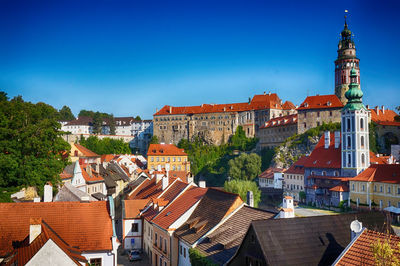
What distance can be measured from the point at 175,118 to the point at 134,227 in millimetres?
96488

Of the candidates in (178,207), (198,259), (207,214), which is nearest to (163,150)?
(178,207)

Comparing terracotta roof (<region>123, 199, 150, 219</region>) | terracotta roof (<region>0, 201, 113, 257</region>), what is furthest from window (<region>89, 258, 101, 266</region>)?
terracotta roof (<region>123, 199, 150, 219</region>)

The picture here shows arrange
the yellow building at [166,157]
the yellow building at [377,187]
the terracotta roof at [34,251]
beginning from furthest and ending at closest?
the yellow building at [166,157], the yellow building at [377,187], the terracotta roof at [34,251]

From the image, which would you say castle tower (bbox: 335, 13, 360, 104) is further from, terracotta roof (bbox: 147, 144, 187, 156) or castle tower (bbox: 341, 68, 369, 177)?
terracotta roof (bbox: 147, 144, 187, 156)

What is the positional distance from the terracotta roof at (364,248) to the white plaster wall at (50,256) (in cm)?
922

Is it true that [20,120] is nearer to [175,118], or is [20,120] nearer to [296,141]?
[296,141]

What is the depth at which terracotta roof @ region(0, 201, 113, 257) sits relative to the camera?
57.8 ft

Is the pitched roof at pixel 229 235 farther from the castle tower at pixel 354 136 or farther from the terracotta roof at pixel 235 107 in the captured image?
the terracotta roof at pixel 235 107

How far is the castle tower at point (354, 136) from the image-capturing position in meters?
63.2

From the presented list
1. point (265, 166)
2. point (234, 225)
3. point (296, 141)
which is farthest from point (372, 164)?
point (234, 225)

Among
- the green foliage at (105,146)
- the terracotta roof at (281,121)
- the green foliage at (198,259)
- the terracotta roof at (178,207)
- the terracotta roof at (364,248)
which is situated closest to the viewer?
the terracotta roof at (364,248)

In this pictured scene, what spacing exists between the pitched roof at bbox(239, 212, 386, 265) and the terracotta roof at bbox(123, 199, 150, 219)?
1766 centimetres

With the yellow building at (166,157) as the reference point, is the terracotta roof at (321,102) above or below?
above

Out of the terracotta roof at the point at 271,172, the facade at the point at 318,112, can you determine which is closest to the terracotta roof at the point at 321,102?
the facade at the point at 318,112
